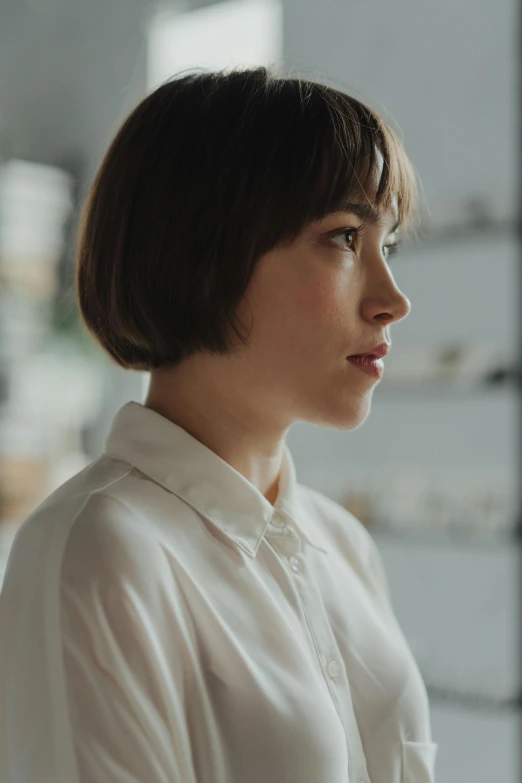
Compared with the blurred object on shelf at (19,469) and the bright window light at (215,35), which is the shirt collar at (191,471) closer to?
the bright window light at (215,35)

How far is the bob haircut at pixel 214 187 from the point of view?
88cm

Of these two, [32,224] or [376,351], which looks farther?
[32,224]

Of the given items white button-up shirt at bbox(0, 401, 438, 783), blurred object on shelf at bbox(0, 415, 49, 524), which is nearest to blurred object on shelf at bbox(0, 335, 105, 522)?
blurred object on shelf at bbox(0, 415, 49, 524)

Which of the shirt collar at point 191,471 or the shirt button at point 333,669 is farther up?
the shirt collar at point 191,471

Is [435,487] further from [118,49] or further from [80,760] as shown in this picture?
[118,49]

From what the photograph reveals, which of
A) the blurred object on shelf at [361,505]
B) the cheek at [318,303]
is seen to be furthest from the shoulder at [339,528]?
the blurred object on shelf at [361,505]

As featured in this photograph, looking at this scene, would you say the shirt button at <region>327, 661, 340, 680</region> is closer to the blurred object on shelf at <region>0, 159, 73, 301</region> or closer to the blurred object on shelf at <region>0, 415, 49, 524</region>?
the blurred object on shelf at <region>0, 415, 49, 524</region>

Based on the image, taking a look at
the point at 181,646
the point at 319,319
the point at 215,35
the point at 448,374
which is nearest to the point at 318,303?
the point at 319,319

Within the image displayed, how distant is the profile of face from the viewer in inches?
35.4

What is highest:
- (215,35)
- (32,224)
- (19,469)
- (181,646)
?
(215,35)

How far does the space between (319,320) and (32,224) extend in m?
2.52

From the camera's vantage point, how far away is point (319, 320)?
2.97 ft

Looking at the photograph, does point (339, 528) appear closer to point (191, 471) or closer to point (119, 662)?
point (191, 471)

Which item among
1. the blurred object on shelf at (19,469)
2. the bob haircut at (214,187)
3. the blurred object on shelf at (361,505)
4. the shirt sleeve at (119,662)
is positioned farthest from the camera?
the blurred object on shelf at (19,469)
